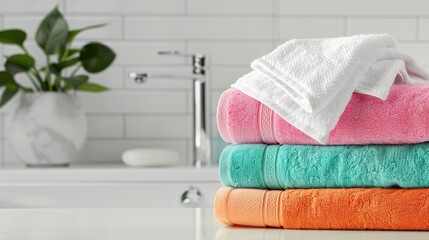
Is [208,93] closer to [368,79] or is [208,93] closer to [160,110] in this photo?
[160,110]

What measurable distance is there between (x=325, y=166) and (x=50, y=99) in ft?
5.41

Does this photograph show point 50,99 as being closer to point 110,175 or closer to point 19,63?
point 19,63

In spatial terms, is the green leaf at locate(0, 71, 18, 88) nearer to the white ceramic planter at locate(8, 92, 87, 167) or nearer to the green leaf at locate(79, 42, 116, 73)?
the white ceramic planter at locate(8, 92, 87, 167)

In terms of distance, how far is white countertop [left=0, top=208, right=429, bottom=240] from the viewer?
0.87 m

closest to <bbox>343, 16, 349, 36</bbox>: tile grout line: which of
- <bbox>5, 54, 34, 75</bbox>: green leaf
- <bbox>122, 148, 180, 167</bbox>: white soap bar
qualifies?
<bbox>122, 148, 180, 167</bbox>: white soap bar

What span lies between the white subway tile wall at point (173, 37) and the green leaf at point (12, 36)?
25 centimetres

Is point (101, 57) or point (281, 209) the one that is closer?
point (281, 209)

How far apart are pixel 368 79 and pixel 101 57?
1.64 m

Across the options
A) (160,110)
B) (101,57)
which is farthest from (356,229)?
(160,110)

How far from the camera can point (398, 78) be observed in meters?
0.99

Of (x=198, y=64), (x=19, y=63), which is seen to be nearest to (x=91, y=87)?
(x=19, y=63)

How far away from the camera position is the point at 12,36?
243 cm

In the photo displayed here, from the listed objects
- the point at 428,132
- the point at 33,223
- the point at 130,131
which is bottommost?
the point at 130,131

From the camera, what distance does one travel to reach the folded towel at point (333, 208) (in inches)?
34.9
